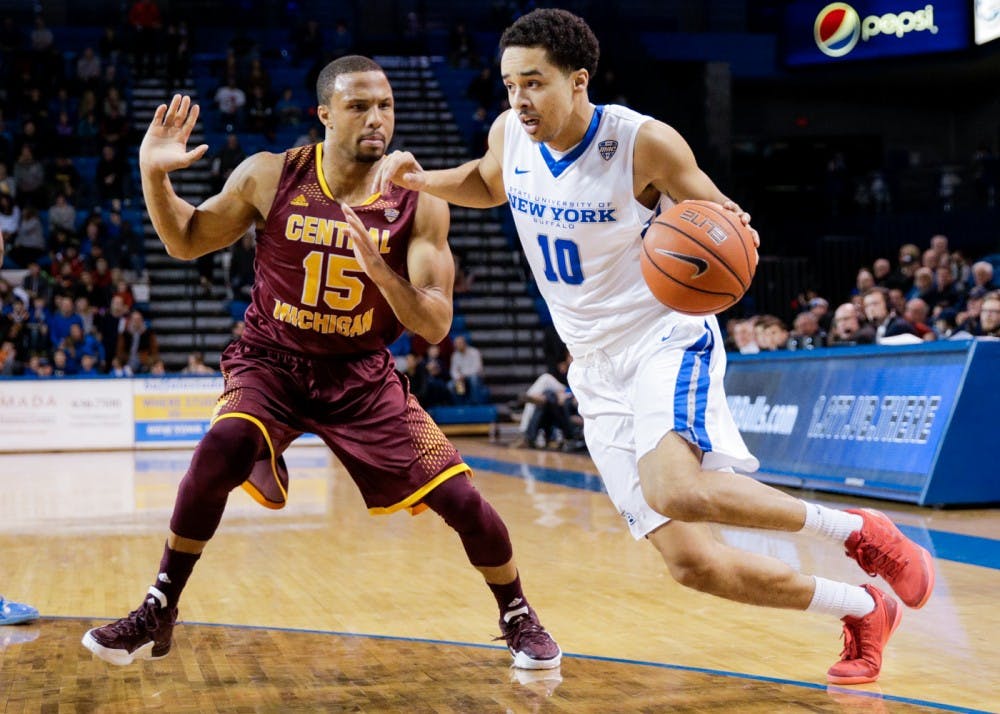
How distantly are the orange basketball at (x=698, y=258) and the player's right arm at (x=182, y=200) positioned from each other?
1.47m

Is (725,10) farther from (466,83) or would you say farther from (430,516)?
(430,516)

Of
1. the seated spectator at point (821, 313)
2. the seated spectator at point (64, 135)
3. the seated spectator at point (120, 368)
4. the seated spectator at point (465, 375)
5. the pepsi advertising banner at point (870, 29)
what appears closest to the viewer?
the seated spectator at point (821, 313)

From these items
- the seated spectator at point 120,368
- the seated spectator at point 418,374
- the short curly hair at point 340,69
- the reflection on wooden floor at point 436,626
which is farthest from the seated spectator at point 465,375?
the short curly hair at point 340,69

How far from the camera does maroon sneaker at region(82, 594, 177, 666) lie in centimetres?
398

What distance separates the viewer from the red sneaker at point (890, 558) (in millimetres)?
3928

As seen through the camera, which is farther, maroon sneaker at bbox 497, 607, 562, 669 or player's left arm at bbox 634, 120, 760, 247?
maroon sneaker at bbox 497, 607, 562, 669

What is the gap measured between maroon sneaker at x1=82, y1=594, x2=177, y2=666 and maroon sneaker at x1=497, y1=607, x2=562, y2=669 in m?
1.15

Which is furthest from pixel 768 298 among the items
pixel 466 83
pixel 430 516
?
pixel 430 516

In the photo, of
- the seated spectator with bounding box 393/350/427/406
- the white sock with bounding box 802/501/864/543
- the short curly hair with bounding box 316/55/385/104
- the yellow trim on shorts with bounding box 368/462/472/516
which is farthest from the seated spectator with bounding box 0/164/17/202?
the white sock with bounding box 802/501/864/543

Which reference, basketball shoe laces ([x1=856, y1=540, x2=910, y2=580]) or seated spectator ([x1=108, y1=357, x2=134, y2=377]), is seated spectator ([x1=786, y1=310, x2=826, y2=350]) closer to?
basketball shoe laces ([x1=856, y1=540, x2=910, y2=580])

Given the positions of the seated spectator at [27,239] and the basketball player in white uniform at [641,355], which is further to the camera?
the seated spectator at [27,239]

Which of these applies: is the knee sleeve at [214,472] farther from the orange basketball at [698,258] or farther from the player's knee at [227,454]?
the orange basketball at [698,258]

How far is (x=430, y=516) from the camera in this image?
28.5 feet

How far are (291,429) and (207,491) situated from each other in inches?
15.2
